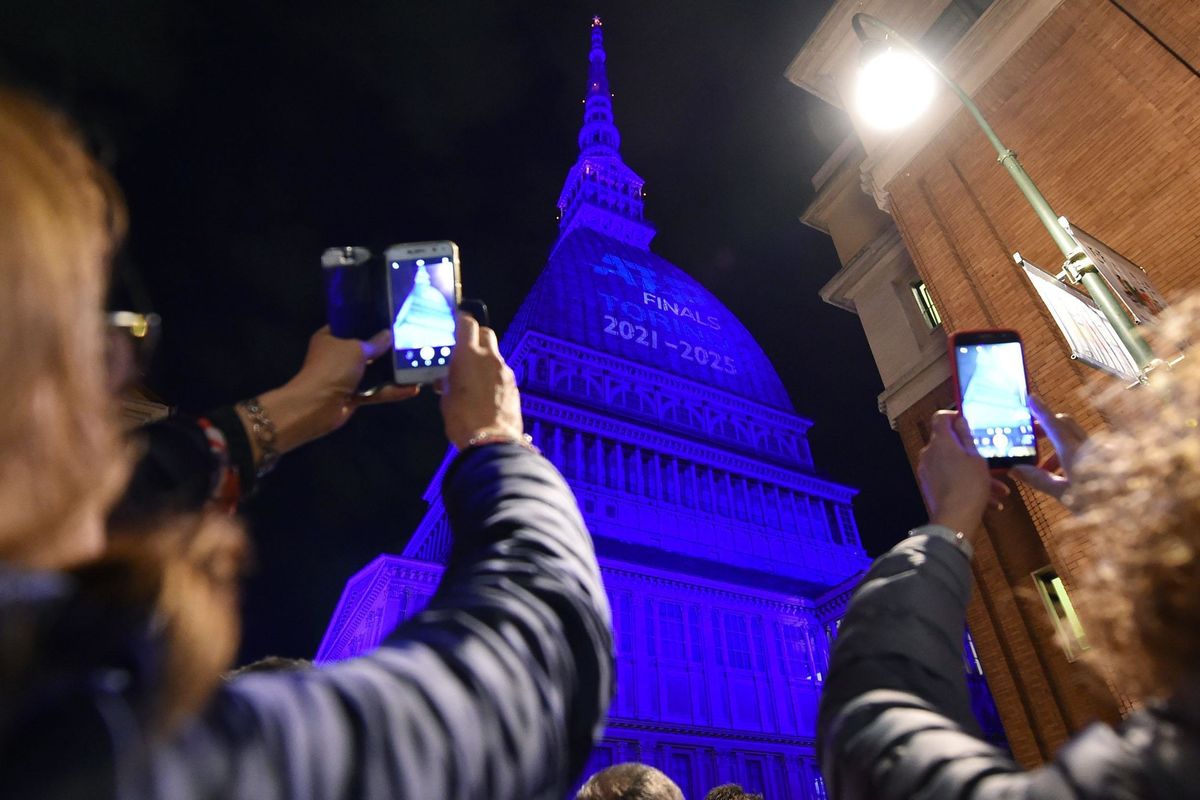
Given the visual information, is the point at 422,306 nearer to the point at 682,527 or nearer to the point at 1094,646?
the point at 1094,646

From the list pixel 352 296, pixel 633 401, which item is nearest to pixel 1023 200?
pixel 352 296

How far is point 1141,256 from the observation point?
→ 353 inches

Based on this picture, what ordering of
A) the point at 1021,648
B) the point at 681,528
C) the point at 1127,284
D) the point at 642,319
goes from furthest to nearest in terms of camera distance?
the point at 642,319, the point at 681,528, the point at 1021,648, the point at 1127,284

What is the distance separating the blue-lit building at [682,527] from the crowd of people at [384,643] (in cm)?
3330

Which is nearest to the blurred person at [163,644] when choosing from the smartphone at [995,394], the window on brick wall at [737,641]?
the smartphone at [995,394]

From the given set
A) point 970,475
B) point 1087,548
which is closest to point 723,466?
point 1087,548

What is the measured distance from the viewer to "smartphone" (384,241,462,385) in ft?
8.60

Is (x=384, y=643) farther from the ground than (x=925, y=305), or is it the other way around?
(x=925, y=305)

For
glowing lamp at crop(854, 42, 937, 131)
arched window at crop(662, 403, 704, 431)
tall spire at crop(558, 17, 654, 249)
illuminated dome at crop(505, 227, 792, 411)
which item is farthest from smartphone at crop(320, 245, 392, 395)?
tall spire at crop(558, 17, 654, 249)

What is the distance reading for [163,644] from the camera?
851 mm

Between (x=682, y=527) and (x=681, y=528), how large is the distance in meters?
0.15

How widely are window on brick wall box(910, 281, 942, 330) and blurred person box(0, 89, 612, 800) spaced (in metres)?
15.5

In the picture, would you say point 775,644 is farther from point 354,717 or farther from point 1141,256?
point 354,717

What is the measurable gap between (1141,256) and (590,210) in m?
62.9
